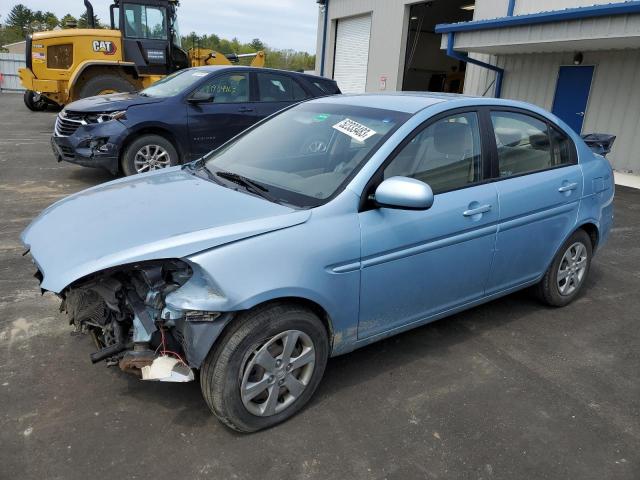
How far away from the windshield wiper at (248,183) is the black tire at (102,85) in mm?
10899

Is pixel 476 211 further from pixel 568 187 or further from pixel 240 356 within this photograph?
pixel 240 356

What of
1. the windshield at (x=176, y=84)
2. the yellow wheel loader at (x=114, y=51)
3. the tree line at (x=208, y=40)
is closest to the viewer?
the windshield at (x=176, y=84)

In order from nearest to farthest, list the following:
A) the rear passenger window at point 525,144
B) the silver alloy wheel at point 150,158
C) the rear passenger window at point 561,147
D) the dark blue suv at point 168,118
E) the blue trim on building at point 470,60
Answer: the rear passenger window at point 525,144, the rear passenger window at point 561,147, the dark blue suv at point 168,118, the silver alloy wheel at point 150,158, the blue trim on building at point 470,60

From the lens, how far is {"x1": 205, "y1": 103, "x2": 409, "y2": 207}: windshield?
2869 millimetres

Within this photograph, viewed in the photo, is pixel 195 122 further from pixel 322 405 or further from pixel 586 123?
pixel 586 123

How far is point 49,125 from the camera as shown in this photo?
14.7 meters

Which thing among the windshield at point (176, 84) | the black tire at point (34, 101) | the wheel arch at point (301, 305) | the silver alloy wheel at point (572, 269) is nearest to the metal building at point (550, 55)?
the silver alloy wheel at point (572, 269)

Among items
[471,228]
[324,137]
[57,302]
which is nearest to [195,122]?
[57,302]

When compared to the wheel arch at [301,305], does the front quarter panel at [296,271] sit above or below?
above

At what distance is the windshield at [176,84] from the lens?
7621 millimetres

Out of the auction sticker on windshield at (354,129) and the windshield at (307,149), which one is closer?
the windshield at (307,149)

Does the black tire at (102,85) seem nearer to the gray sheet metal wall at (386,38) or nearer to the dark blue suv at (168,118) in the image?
the dark blue suv at (168,118)

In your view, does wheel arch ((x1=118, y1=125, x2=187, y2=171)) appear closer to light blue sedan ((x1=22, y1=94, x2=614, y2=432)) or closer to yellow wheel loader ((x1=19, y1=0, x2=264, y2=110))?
light blue sedan ((x1=22, y1=94, x2=614, y2=432))

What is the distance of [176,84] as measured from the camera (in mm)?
7836
